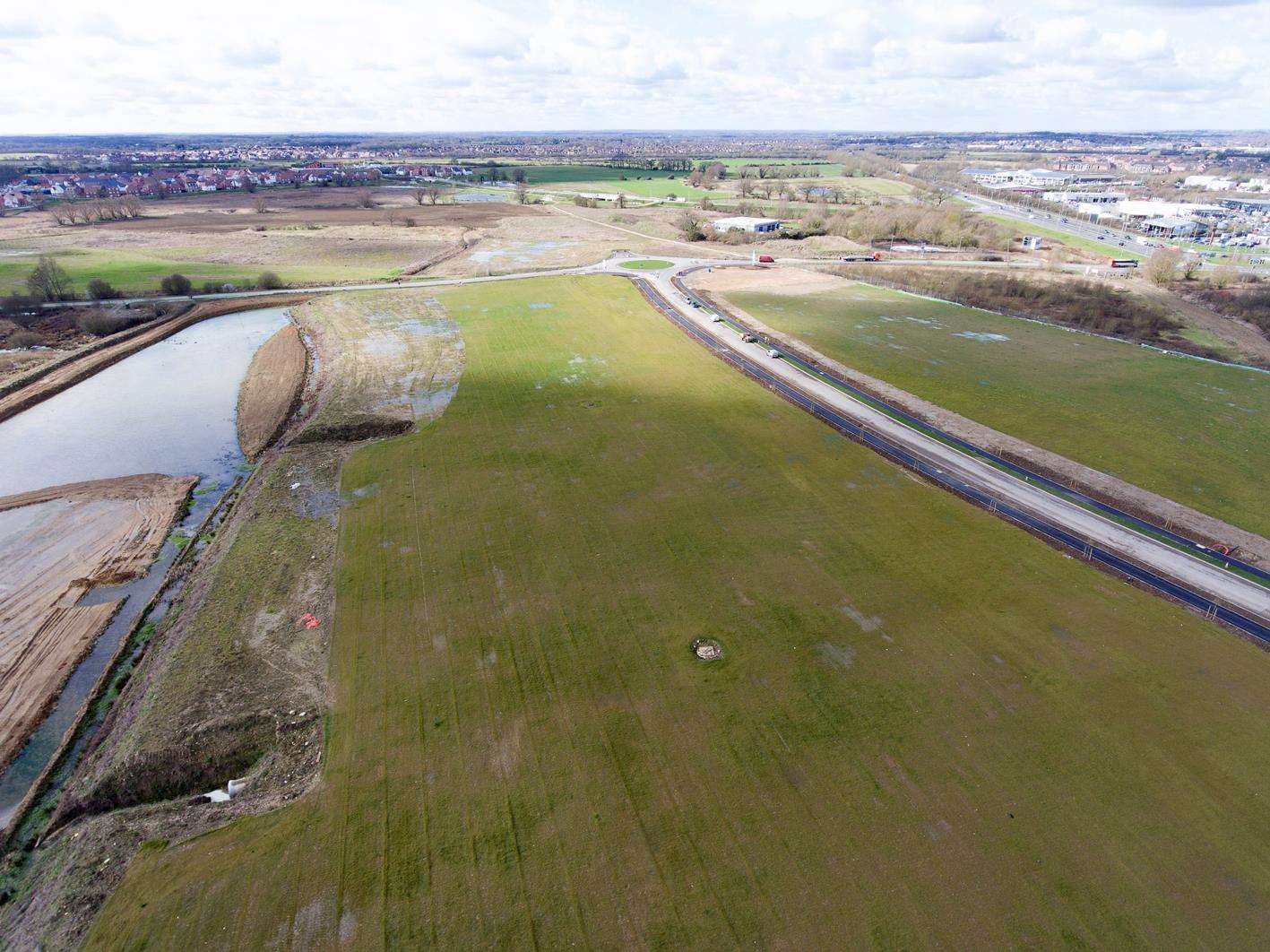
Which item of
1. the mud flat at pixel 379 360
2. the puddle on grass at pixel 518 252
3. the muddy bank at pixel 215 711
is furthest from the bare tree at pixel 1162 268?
the muddy bank at pixel 215 711

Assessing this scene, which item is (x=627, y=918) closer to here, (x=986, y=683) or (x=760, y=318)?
(x=986, y=683)

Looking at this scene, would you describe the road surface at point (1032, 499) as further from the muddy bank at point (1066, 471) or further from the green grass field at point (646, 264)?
the green grass field at point (646, 264)

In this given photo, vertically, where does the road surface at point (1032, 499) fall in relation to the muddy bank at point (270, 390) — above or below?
below

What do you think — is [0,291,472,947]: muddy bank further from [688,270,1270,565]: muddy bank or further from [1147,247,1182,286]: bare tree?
[1147,247,1182,286]: bare tree

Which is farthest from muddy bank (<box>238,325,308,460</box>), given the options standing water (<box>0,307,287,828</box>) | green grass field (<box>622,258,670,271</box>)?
green grass field (<box>622,258,670,271</box>)

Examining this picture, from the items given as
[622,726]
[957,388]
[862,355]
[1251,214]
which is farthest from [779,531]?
[1251,214]

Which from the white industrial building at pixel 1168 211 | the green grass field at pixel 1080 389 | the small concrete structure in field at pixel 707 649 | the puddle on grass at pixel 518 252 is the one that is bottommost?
the green grass field at pixel 1080 389

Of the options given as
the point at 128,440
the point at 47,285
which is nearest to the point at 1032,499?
the point at 128,440
